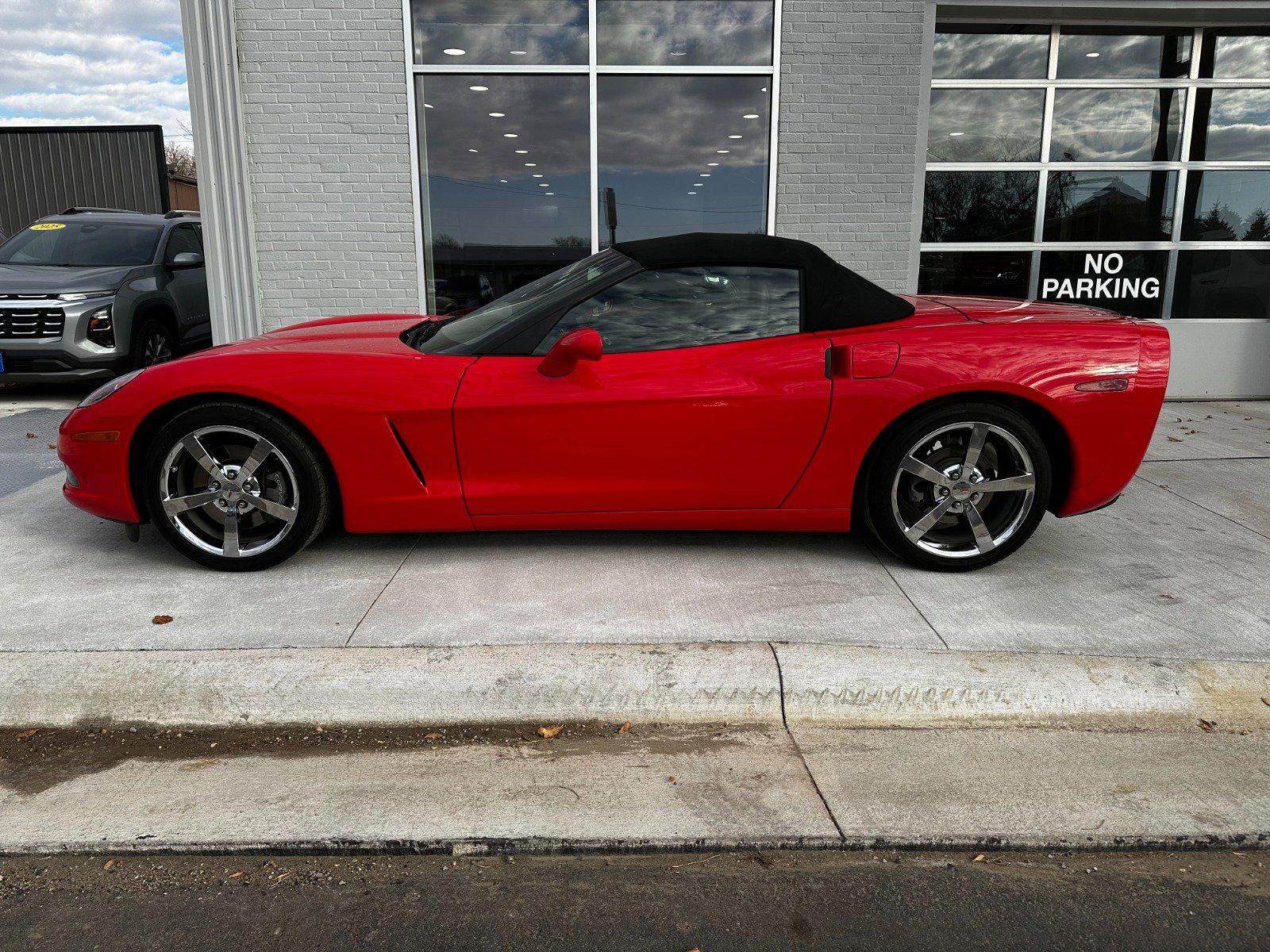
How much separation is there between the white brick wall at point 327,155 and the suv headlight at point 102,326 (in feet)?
5.25

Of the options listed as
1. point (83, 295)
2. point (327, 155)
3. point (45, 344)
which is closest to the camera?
point (327, 155)

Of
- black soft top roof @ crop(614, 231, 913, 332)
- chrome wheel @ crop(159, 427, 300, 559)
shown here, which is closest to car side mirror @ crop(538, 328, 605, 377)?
black soft top roof @ crop(614, 231, 913, 332)

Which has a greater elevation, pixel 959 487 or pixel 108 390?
pixel 108 390

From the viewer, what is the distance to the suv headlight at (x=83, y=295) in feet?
27.7

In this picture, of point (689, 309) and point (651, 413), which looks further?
point (689, 309)

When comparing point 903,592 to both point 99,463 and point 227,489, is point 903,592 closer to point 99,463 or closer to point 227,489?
point 227,489

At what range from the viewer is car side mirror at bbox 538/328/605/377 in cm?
368

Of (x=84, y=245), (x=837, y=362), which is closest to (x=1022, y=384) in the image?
(x=837, y=362)

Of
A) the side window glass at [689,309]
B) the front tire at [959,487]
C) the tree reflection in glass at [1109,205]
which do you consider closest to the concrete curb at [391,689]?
the front tire at [959,487]

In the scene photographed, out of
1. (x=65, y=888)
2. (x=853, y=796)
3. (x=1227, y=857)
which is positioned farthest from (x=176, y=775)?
(x=1227, y=857)

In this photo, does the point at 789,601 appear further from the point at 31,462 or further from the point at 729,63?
the point at 729,63

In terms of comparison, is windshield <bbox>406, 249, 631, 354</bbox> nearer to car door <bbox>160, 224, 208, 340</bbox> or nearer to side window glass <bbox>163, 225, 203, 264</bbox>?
car door <bbox>160, 224, 208, 340</bbox>

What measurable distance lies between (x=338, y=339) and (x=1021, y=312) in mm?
3020

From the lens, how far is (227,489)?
3900mm
